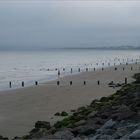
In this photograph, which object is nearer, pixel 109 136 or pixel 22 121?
pixel 109 136

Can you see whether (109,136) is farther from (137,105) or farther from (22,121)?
(22,121)

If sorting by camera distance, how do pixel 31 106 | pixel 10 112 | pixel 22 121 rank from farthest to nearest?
pixel 31 106
pixel 10 112
pixel 22 121

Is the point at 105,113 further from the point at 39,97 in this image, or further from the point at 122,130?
the point at 39,97

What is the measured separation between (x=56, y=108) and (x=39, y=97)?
259 inches

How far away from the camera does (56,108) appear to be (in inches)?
925

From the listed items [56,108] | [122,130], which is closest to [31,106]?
[56,108]

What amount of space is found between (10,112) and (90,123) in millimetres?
10183

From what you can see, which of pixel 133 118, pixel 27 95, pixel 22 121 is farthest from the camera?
pixel 27 95

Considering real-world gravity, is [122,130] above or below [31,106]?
above

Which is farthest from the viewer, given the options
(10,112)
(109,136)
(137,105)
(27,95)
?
(27,95)

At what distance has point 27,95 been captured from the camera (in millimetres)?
31156

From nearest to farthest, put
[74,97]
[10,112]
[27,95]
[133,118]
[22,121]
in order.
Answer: [133,118] → [22,121] → [10,112] → [74,97] → [27,95]

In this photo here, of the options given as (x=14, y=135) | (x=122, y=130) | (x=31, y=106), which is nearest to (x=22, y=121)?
(x=14, y=135)

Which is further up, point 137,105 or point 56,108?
point 137,105
